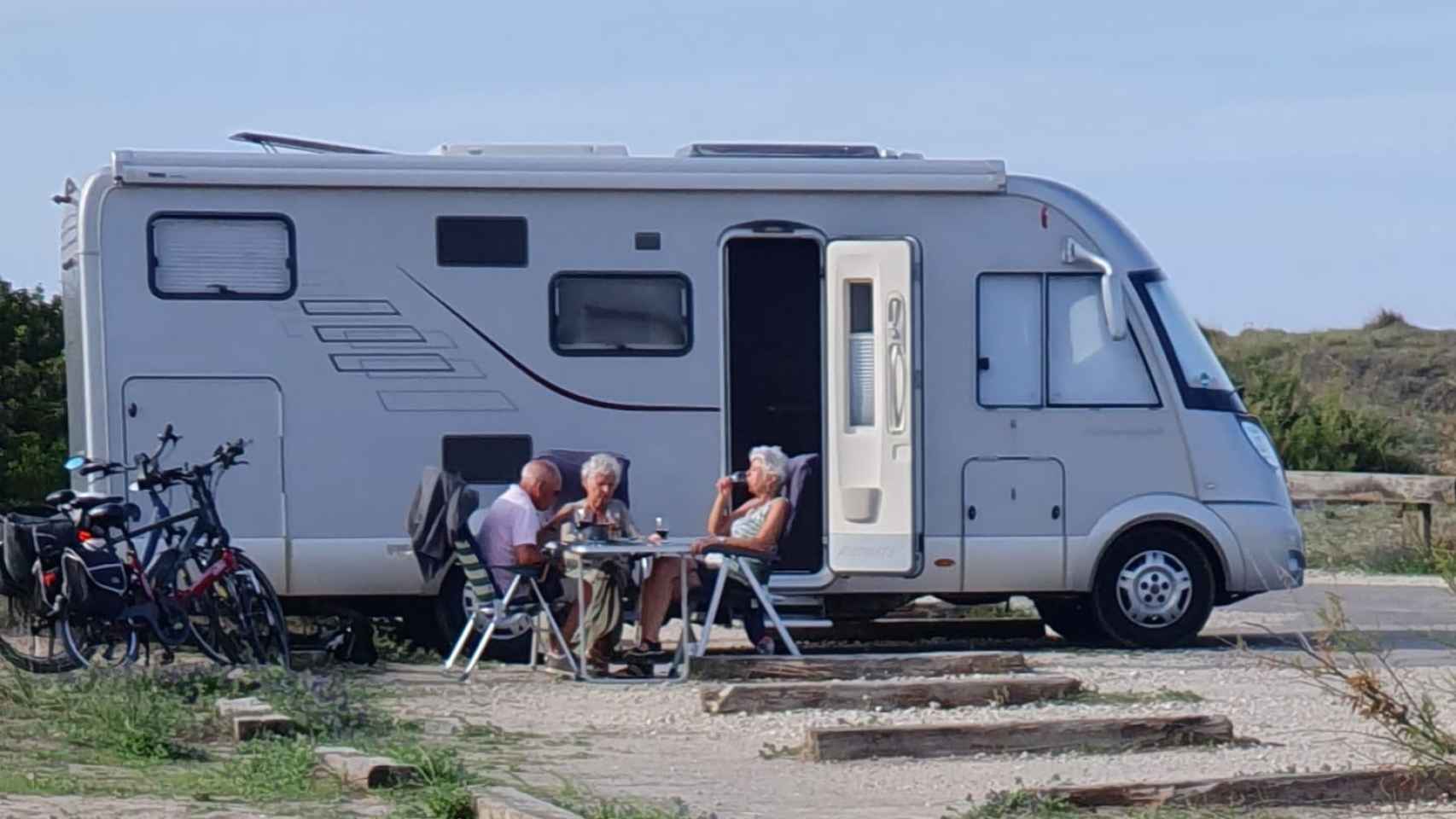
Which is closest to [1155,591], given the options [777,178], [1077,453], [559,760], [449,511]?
[1077,453]

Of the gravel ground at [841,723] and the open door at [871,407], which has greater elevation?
the open door at [871,407]

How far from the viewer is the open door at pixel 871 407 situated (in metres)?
11.3

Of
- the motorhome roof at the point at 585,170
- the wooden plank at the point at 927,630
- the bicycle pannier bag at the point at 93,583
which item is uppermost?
the motorhome roof at the point at 585,170

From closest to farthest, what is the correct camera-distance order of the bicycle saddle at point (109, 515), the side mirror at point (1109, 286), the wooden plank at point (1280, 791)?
the wooden plank at point (1280, 791), the bicycle saddle at point (109, 515), the side mirror at point (1109, 286)

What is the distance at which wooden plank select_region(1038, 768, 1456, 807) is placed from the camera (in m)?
6.65

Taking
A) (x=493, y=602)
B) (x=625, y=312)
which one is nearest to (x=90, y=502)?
(x=493, y=602)

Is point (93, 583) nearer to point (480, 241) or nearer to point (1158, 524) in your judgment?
point (480, 241)

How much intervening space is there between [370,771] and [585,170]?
500 centimetres

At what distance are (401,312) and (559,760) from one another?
3.82 meters

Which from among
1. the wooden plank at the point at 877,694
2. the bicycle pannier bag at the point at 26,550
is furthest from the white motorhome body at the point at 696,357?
the wooden plank at the point at 877,694

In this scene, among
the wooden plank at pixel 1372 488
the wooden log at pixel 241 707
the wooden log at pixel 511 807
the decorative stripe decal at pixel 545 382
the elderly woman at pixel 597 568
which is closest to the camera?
the wooden log at pixel 511 807

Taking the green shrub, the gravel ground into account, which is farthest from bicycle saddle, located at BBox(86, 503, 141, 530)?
the green shrub

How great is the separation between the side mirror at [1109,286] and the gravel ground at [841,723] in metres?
1.79

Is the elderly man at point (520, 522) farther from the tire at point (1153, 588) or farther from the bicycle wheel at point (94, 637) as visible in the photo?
the tire at point (1153, 588)
